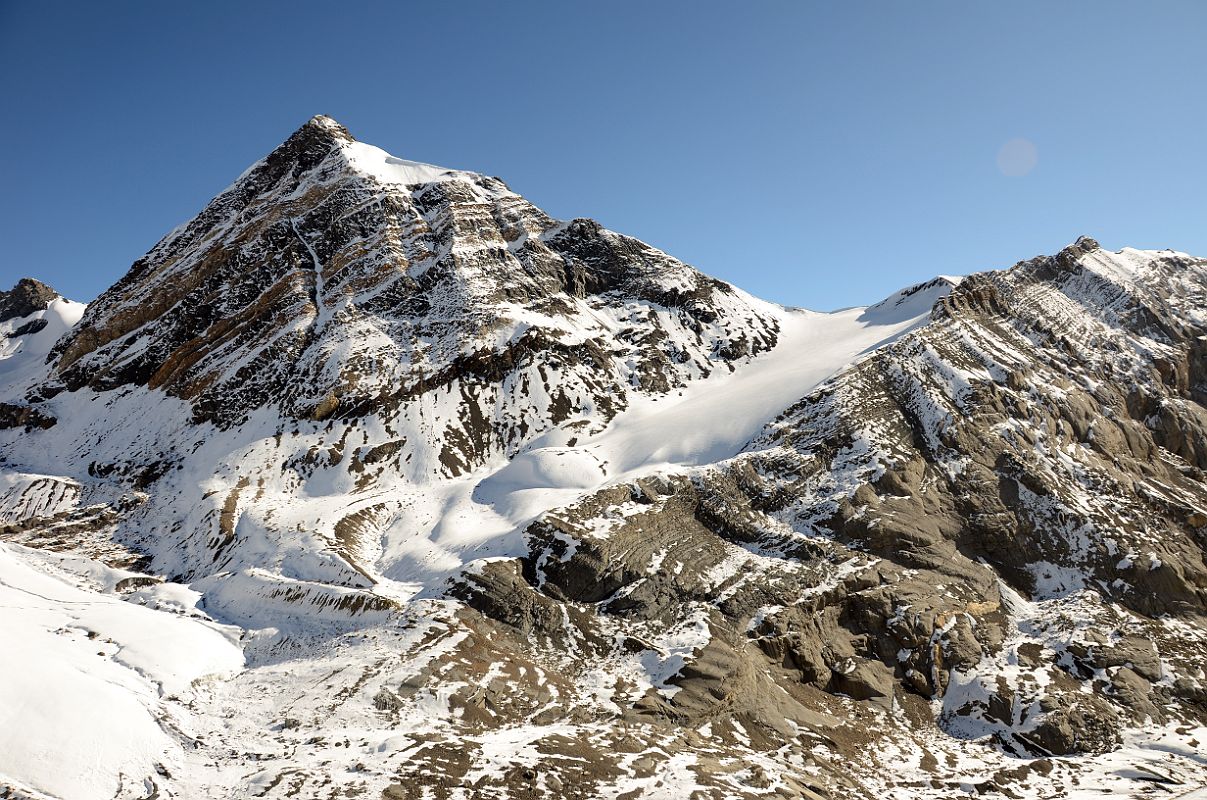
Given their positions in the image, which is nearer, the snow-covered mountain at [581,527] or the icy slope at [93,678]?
the icy slope at [93,678]

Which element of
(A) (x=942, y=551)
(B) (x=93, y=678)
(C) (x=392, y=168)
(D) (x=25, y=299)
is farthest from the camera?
(D) (x=25, y=299)

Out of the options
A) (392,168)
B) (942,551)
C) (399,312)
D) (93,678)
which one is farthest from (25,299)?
(942,551)

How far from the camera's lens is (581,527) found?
115 ft

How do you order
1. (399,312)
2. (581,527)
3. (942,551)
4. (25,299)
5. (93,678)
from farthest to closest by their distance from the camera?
(25,299) → (399,312) → (581,527) → (942,551) → (93,678)

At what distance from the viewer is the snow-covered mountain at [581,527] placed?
22219 millimetres

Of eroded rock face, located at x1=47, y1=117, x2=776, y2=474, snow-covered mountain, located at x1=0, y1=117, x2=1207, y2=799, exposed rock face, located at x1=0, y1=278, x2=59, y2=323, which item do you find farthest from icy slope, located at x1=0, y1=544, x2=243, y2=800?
exposed rock face, located at x1=0, y1=278, x2=59, y2=323

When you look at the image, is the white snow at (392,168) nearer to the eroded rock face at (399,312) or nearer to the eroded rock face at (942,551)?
the eroded rock face at (399,312)

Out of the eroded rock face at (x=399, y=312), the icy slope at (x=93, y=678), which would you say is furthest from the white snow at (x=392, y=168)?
the icy slope at (x=93, y=678)

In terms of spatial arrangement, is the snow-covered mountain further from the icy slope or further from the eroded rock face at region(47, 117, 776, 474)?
the eroded rock face at region(47, 117, 776, 474)

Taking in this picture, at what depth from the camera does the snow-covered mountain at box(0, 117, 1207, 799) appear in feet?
72.9

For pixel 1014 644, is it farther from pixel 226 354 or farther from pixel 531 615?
pixel 226 354

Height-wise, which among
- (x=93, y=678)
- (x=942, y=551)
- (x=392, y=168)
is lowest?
(x=93, y=678)

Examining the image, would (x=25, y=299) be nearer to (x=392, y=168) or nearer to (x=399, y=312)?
(x=392, y=168)

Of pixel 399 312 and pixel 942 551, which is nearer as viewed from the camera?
pixel 942 551
